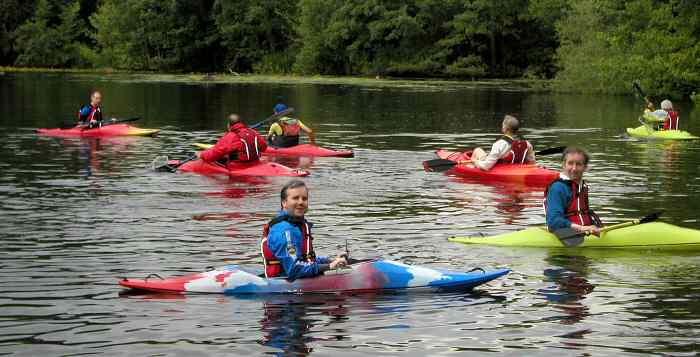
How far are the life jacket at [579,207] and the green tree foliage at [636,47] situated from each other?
35044 millimetres

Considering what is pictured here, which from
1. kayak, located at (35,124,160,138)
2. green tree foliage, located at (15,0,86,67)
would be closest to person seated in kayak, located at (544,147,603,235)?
kayak, located at (35,124,160,138)

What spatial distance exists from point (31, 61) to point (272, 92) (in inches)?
1517

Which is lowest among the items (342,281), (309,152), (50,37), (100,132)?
(342,281)

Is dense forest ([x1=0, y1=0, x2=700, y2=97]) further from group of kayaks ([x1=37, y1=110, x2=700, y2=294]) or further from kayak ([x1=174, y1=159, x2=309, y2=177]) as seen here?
group of kayaks ([x1=37, y1=110, x2=700, y2=294])

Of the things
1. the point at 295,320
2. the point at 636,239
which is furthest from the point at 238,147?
the point at 295,320

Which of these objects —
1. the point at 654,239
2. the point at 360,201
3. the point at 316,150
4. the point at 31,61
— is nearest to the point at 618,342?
the point at 654,239

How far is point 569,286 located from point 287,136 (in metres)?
13.6

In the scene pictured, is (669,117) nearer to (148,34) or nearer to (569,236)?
(569,236)

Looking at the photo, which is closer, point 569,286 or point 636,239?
point 569,286

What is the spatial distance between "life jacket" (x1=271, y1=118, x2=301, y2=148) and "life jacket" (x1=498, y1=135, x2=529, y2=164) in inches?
240

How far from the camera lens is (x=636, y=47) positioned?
48000mm

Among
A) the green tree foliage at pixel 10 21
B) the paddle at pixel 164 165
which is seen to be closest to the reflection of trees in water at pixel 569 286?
the paddle at pixel 164 165

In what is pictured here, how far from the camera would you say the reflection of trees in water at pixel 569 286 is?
9.65 metres

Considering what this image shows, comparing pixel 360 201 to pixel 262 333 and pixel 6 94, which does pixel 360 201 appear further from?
pixel 6 94
